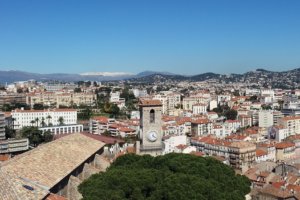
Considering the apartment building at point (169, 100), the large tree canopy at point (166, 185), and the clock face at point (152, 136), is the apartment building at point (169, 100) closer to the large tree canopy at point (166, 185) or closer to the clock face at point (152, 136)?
the clock face at point (152, 136)

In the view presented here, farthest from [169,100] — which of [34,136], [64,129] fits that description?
[34,136]

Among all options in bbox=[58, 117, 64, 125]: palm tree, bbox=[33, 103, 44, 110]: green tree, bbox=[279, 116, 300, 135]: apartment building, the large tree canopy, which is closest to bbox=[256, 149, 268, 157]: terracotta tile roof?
bbox=[279, 116, 300, 135]: apartment building

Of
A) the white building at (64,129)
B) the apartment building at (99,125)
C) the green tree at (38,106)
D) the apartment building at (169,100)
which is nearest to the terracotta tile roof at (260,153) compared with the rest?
the apartment building at (99,125)

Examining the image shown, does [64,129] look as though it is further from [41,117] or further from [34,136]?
[34,136]

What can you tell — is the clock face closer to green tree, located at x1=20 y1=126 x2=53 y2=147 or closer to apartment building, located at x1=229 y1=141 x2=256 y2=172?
apartment building, located at x1=229 y1=141 x2=256 y2=172

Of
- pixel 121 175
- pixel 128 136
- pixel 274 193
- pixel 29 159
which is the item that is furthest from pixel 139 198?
pixel 128 136

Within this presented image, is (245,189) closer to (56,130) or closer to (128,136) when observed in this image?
(128,136)
